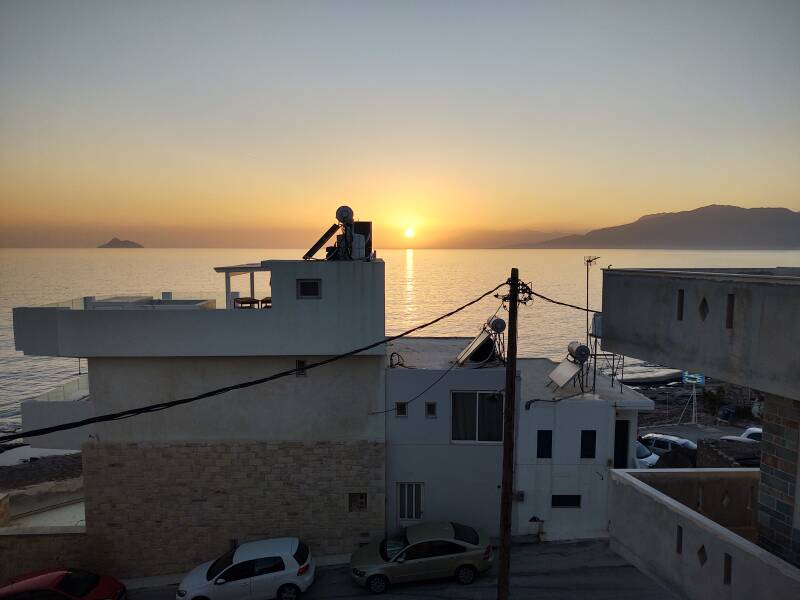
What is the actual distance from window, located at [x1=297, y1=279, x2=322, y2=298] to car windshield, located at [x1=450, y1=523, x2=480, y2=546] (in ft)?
24.2

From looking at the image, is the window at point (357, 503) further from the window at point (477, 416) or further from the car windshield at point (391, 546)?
the window at point (477, 416)

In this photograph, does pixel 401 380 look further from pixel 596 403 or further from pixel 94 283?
pixel 94 283

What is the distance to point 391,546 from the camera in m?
13.2

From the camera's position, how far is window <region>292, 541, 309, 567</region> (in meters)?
12.7

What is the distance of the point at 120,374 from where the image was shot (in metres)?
13.6

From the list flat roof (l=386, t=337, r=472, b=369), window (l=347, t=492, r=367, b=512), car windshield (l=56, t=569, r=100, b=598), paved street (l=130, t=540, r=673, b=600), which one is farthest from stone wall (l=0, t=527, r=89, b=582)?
flat roof (l=386, t=337, r=472, b=369)

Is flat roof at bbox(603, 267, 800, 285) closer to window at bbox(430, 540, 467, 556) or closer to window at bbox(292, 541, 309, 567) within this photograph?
window at bbox(430, 540, 467, 556)

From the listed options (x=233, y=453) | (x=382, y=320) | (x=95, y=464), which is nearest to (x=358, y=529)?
(x=233, y=453)

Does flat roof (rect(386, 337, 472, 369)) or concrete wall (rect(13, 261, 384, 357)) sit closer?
concrete wall (rect(13, 261, 384, 357))

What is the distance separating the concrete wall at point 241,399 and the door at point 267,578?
10.4ft

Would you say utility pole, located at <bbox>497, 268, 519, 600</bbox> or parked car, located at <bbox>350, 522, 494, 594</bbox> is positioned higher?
utility pole, located at <bbox>497, 268, 519, 600</bbox>

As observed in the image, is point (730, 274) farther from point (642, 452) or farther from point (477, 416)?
point (642, 452)

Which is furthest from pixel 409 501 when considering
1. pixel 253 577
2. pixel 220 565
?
pixel 220 565

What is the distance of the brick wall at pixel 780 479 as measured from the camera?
234 inches
